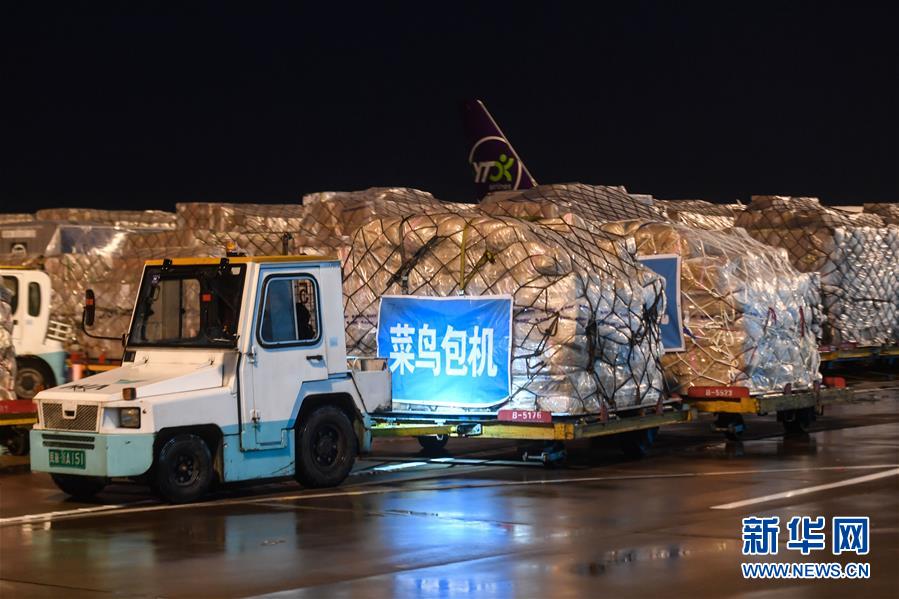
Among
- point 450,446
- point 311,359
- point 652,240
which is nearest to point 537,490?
point 311,359

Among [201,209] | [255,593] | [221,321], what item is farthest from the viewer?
[201,209]

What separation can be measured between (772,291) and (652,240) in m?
1.67

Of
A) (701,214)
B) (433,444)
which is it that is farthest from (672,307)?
(701,214)

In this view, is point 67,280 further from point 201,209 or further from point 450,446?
point 450,446

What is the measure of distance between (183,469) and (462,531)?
9.32ft

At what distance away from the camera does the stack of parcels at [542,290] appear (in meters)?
15.2

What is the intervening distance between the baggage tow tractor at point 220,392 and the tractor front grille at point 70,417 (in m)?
0.01

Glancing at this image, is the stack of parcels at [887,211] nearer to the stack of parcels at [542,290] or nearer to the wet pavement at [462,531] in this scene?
the wet pavement at [462,531]

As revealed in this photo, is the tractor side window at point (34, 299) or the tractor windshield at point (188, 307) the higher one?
the tractor side window at point (34, 299)

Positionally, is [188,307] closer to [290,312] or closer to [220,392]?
[290,312]

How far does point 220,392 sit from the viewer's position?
12.7 metres

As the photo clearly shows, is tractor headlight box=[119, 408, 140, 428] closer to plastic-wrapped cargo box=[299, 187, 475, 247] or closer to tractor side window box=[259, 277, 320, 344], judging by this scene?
tractor side window box=[259, 277, 320, 344]

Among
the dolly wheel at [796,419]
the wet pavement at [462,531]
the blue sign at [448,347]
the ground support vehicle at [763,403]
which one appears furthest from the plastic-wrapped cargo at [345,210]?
the wet pavement at [462,531]

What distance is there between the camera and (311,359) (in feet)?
44.0
